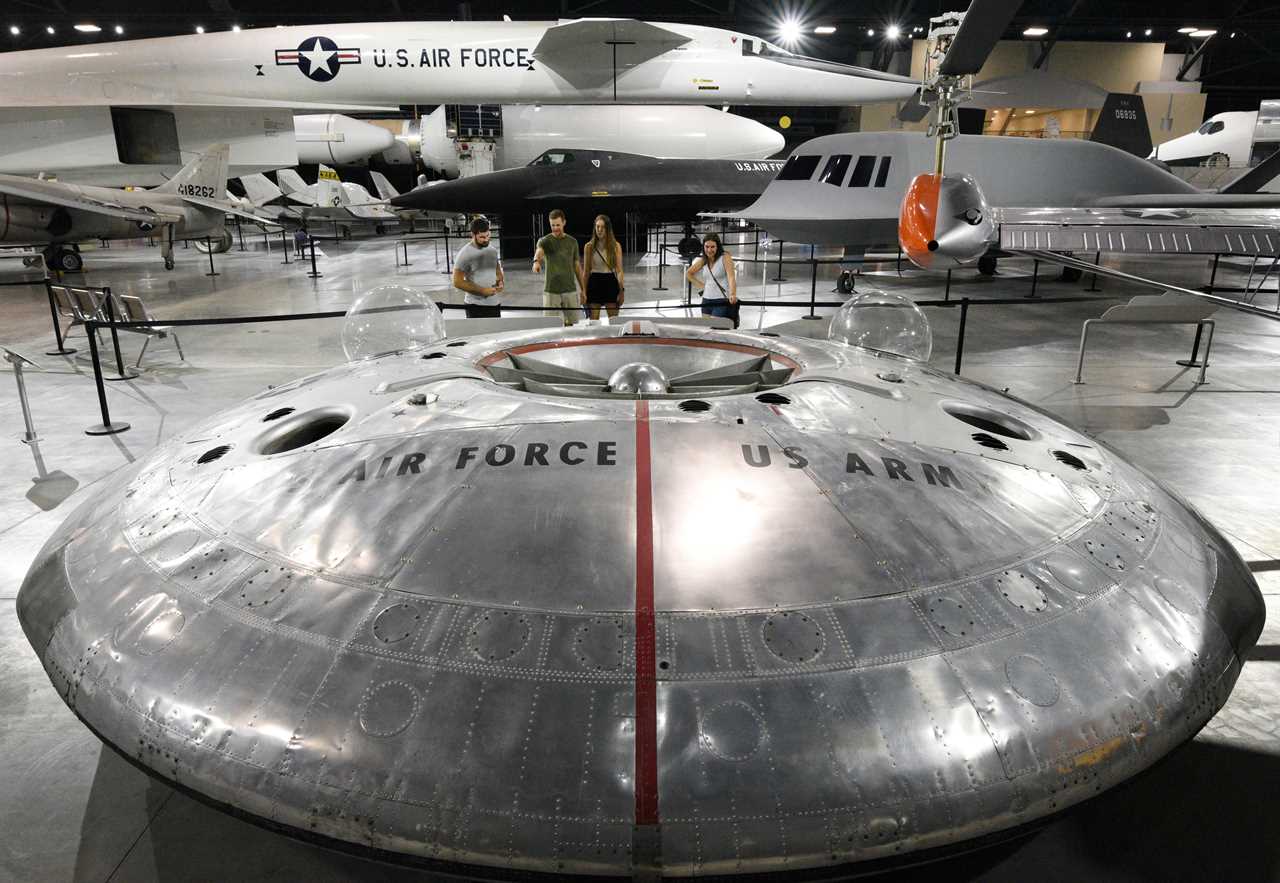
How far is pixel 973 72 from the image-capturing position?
446cm

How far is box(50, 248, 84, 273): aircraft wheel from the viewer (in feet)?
70.1

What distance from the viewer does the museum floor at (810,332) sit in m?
2.82

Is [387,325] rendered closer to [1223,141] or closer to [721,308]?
[721,308]

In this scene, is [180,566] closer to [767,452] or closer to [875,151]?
[767,452]

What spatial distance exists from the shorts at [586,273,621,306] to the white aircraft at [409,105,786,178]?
534 inches

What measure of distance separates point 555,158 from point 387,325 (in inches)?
650

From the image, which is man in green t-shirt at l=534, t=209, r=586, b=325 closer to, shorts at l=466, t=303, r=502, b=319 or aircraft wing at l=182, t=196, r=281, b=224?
shorts at l=466, t=303, r=502, b=319

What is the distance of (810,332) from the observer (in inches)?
487

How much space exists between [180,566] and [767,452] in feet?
7.28

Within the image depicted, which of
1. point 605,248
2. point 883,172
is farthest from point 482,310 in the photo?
point 883,172

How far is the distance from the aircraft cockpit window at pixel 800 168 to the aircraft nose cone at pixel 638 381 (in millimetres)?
12237

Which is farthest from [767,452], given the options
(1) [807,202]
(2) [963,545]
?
(1) [807,202]

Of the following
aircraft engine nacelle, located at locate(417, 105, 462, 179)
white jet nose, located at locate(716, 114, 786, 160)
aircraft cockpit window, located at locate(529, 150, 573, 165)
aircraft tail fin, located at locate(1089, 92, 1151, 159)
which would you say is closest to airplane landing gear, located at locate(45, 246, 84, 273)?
aircraft engine nacelle, located at locate(417, 105, 462, 179)

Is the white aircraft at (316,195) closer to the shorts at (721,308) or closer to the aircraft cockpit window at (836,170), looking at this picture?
the aircraft cockpit window at (836,170)
